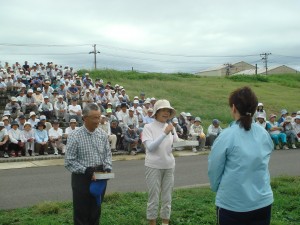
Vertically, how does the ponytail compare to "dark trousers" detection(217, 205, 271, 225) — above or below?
above

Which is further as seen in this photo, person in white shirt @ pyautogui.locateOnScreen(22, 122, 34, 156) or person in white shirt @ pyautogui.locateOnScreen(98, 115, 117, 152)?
person in white shirt @ pyautogui.locateOnScreen(98, 115, 117, 152)

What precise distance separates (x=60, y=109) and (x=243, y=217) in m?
14.8

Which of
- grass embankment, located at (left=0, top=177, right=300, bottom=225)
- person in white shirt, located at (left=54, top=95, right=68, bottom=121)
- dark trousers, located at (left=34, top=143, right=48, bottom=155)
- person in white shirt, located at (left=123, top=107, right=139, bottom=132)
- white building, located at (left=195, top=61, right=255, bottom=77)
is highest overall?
white building, located at (left=195, top=61, right=255, bottom=77)

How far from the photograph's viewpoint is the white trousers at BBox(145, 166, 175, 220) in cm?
520

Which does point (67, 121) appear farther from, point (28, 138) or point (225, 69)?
point (225, 69)

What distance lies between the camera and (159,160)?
518 centimetres

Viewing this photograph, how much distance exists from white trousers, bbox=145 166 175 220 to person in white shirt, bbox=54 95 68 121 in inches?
480

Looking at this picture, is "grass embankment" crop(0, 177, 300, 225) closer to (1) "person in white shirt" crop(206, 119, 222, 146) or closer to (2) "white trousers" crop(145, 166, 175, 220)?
(2) "white trousers" crop(145, 166, 175, 220)

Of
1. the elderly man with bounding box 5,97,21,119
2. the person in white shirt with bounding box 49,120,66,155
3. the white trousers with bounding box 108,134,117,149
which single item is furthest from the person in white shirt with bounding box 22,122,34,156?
the white trousers with bounding box 108,134,117,149

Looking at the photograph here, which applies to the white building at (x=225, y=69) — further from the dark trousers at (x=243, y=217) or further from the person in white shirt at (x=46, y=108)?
the dark trousers at (x=243, y=217)

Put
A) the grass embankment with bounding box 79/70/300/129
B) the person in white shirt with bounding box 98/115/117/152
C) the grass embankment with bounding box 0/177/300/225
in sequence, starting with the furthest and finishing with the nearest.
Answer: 1. the grass embankment with bounding box 79/70/300/129
2. the person in white shirt with bounding box 98/115/117/152
3. the grass embankment with bounding box 0/177/300/225

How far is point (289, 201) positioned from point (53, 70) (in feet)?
66.2

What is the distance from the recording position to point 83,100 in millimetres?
18797

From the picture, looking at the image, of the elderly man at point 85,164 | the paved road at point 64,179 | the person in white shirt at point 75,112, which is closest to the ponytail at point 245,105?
the elderly man at point 85,164
